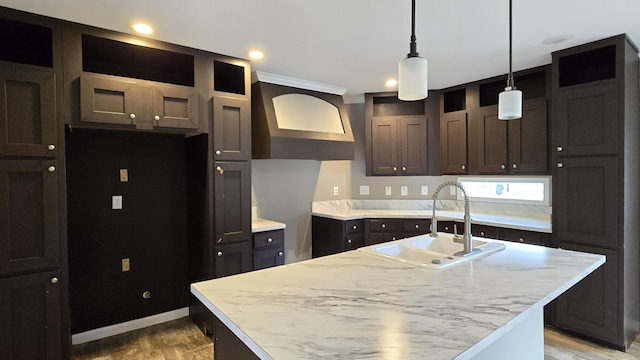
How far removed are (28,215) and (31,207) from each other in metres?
0.05

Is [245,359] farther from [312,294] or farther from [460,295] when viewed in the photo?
[460,295]

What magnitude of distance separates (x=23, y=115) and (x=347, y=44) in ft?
7.28

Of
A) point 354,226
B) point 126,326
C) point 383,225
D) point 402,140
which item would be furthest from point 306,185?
point 126,326

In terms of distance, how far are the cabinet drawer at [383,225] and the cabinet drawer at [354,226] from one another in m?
0.11

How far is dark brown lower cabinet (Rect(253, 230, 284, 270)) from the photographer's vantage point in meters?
3.04

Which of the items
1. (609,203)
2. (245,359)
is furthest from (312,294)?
(609,203)

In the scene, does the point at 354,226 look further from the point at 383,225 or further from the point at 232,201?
the point at 232,201

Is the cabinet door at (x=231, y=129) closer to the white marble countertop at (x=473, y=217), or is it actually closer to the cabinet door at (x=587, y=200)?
the white marble countertop at (x=473, y=217)

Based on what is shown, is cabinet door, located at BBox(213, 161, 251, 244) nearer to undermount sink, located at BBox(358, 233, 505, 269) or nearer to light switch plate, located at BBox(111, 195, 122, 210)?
light switch plate, located at BBox(111, 195, 122, 210)

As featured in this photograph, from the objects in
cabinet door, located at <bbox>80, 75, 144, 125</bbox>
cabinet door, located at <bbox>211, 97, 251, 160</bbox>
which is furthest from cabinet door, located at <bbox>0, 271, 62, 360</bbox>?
cabinet door, located at <bbox>211, 97, 251, 160</bbox>

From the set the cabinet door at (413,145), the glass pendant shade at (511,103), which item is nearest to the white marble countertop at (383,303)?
the glass pendant shade at (511,103)

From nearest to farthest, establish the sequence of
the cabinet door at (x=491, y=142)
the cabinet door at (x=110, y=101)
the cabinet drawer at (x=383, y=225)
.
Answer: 1. the cabinet door at (x=110, y=101)
2. the cabinet door at (x=491, y=142)
3. the cabinet drawer at (x=383, y=225)

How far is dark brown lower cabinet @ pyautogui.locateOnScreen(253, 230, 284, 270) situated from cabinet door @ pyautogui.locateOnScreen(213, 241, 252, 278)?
9 cm

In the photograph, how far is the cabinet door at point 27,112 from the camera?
1.97 m
